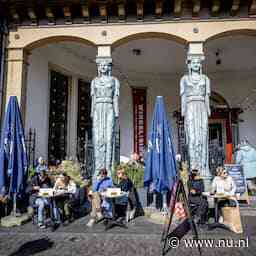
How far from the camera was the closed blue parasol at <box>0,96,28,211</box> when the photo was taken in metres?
6.73

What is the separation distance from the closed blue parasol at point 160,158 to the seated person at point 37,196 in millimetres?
2405

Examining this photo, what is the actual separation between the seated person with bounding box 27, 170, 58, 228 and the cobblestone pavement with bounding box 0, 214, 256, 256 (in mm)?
339

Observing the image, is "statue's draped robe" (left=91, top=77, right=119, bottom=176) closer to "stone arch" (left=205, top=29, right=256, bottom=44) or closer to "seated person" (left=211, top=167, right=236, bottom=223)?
"seated person" (left=211, top=167, right=236, bottom=223)

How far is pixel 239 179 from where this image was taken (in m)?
8.54

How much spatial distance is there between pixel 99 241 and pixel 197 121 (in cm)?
467

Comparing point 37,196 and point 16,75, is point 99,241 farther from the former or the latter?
point 16,75

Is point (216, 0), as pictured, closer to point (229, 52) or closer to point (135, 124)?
point (229, 52)

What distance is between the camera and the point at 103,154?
28.3 ft

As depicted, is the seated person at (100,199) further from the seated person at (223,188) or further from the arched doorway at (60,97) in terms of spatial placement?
the arched doorway at (60,97)

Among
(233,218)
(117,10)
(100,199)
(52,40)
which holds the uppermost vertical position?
(117,10)

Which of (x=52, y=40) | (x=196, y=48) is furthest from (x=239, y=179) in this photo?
(x=52, y=40)

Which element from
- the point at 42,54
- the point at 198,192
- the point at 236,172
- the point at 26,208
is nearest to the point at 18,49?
the point at 42,54

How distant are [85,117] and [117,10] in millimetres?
5756

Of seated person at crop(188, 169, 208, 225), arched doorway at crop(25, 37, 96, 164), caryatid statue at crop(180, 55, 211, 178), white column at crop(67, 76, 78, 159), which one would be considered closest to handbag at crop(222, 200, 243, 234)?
seated person at crop(188, 169, 208, 225)
